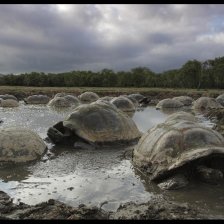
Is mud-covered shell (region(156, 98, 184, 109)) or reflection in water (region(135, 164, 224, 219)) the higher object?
reflection in water (region(135, 164, 224, 219))

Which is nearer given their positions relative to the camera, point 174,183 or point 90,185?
point 174,183

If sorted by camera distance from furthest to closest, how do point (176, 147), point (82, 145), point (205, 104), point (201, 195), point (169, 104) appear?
1. point (169, 104)
2. point (205, 104)
3. point (82, 145)
4. point (176, 147)
5. point (201, 195)

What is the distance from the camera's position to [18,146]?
8.23m

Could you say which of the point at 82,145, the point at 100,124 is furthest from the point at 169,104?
the point at 82,145

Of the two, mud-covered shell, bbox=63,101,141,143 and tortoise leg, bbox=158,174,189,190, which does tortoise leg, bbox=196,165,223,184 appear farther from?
mud-covered shell, bbox=63,101,141,143

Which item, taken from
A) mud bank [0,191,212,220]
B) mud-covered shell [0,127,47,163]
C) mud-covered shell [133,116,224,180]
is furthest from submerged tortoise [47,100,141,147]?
mud bank [0,191,212,220]

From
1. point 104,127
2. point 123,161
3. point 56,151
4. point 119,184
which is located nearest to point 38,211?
point 119,184

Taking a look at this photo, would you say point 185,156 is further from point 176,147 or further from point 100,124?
point 100,124

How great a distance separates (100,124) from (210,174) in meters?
4.33

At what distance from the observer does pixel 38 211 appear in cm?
518

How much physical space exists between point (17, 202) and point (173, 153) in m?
2.41

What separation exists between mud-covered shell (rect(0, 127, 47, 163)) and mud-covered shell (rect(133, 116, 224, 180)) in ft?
7.43

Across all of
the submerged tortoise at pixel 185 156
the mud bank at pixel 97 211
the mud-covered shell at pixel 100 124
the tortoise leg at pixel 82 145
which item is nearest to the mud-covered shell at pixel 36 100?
the mud-covered shell at pixel 100 124

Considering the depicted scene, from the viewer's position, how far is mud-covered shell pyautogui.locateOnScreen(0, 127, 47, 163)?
26.6 ft
